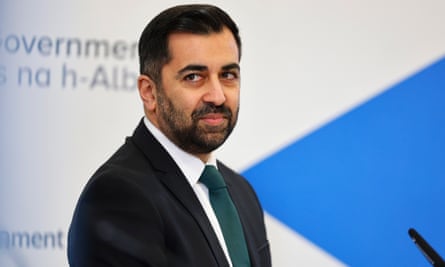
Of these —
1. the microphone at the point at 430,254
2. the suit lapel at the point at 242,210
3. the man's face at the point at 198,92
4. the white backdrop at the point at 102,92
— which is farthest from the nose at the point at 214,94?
the white backdrop at the point at 102,92

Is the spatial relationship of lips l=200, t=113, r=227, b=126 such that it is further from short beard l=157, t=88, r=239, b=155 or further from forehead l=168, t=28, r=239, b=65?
forehead l=168, t=28, r=239, b=65

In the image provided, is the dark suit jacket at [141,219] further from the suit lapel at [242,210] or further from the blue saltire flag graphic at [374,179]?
the blue saltire flag graphic at [374,179]

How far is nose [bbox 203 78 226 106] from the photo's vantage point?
1.70 metres

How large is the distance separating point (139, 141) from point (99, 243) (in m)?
0.31

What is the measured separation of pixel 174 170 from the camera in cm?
170

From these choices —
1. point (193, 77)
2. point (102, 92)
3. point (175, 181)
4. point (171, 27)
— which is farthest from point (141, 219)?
point (102, 92)

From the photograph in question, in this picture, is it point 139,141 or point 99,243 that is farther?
point 139,141

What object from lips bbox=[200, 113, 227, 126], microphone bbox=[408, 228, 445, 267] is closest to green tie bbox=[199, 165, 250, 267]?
lips bbox=[200, 113, 227, 126]

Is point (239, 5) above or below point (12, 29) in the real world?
below

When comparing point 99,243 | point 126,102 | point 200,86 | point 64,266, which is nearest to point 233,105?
point 200,86

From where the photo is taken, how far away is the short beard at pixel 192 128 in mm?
1712

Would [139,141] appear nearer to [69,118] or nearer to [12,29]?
[69,118]

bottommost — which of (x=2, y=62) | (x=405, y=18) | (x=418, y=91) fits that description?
(x=418, y=91)

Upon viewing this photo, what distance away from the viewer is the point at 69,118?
8.34 ft
